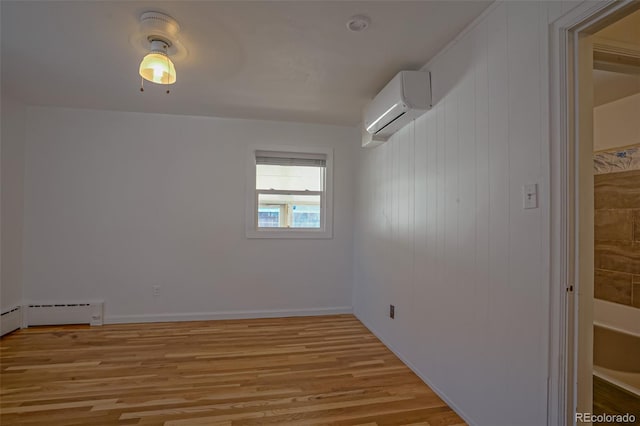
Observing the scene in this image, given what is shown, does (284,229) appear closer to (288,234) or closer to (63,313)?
(288,234)

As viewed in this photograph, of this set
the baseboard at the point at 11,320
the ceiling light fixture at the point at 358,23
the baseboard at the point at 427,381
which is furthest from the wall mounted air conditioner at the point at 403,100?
the baseboard at the point at 11,320

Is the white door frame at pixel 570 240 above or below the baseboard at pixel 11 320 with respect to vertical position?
above

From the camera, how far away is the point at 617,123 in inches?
122

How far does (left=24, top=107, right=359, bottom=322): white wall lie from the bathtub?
2.56m

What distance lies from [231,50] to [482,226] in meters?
2.06

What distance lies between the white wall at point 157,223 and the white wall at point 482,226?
66.1 inches

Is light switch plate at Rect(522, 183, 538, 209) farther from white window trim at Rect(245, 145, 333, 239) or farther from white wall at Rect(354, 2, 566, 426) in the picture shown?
white window trim at Rect(245, 145, 333, 239)

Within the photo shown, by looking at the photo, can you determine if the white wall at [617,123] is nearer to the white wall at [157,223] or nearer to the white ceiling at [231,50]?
the white ceiling at [231,50]

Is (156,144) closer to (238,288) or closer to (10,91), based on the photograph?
(10,91)

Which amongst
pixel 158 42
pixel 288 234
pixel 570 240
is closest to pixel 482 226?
pixel 570 240

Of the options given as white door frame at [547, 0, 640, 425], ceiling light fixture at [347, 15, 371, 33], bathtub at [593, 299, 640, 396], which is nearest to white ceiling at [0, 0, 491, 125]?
ceiling light fixture at [347, 15, 371, 33]

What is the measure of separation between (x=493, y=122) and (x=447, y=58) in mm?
739

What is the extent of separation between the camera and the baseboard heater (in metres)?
→ 3.51

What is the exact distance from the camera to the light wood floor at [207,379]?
1.98 m
